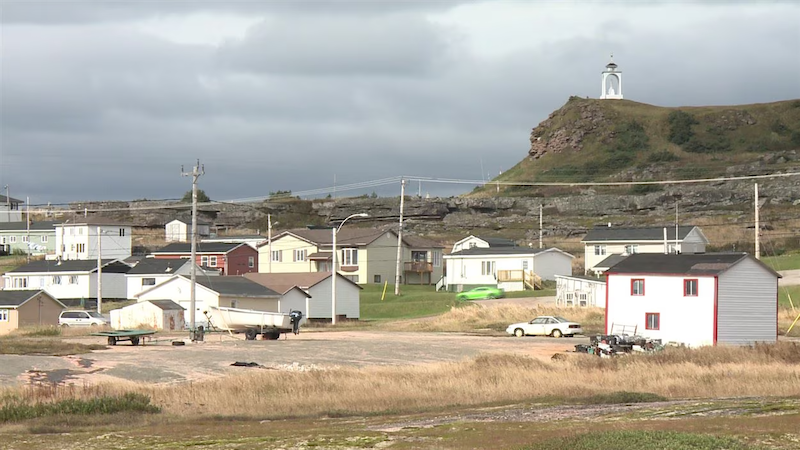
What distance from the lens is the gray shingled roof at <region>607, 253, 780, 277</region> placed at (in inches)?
2127

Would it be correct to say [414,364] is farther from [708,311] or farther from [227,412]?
[708,311]

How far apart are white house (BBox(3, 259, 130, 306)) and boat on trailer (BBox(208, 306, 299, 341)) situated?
39428mm

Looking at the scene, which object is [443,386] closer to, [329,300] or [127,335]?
[127,335]

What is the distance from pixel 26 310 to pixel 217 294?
1792cm

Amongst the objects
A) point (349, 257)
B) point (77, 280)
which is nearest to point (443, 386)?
point (349, 257)

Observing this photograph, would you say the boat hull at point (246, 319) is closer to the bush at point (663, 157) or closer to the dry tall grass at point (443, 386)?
the dry tall grass at point (443, 386)

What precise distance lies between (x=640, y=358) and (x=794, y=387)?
378 inches

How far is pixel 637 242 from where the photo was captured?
101 meters

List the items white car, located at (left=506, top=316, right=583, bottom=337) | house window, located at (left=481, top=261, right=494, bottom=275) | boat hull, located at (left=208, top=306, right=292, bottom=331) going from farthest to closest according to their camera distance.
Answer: house window, located at (left=481, top=261, right=494, bottom=275), boat hull, located at (left=208, top=306, right=292, bottom=331), white car, located at (left=506, top=316, right=583, bottom=337)

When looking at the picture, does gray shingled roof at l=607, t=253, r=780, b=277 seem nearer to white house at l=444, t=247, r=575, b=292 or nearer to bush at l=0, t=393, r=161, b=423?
bush at l=0, t=393, r=161, b=423

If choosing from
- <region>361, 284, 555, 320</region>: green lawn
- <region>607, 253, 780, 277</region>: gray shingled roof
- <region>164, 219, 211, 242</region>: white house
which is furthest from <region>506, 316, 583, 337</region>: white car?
<region>164, 219, 211, 242</region>: white house

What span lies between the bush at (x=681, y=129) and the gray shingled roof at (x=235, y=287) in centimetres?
13468

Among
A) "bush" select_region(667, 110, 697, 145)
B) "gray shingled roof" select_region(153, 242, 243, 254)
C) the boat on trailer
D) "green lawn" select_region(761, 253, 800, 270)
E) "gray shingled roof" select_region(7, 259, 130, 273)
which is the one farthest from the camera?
"bush" select_region(667, 110, 697, 145)

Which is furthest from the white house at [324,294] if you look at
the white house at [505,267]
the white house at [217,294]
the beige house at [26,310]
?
the white house at [505,267]
